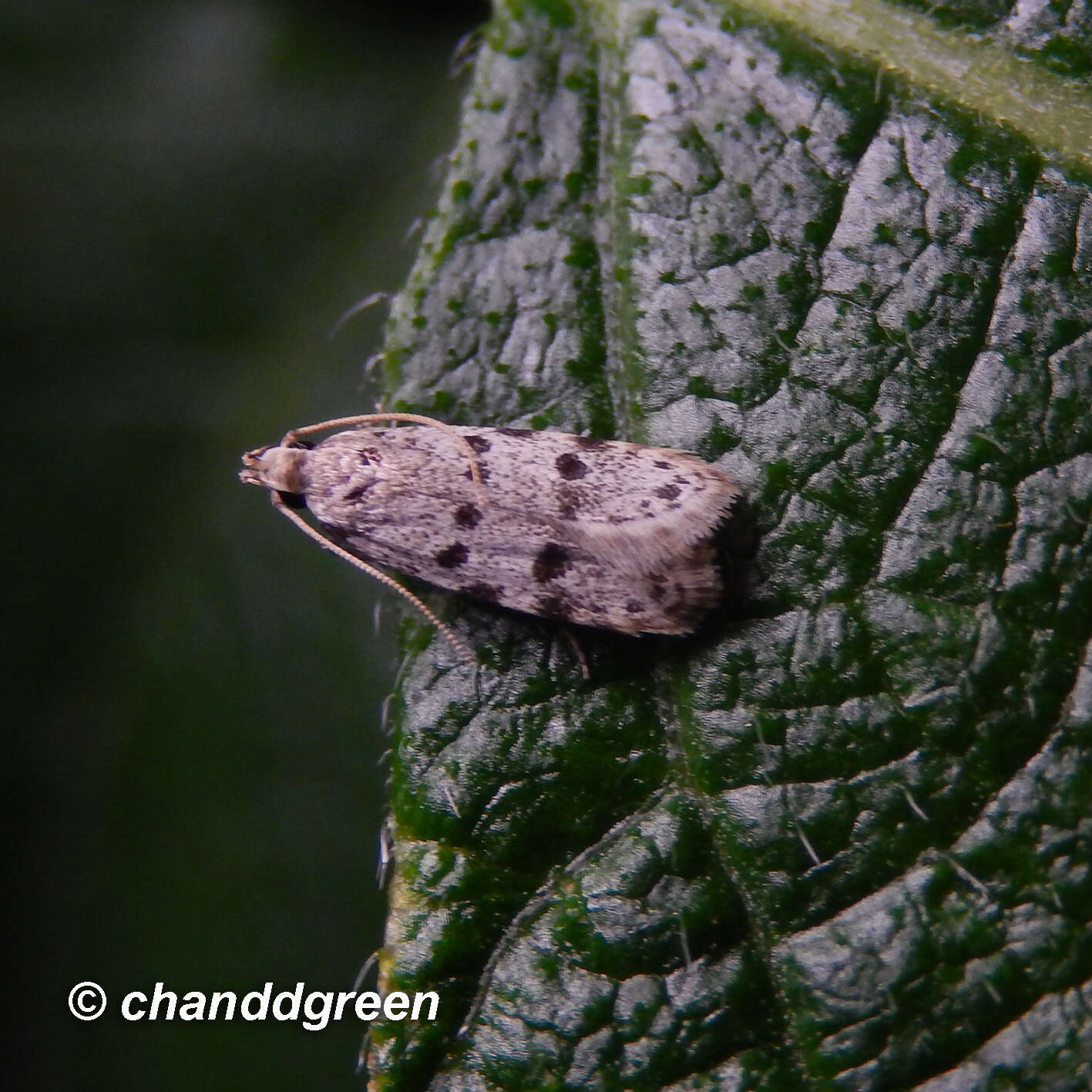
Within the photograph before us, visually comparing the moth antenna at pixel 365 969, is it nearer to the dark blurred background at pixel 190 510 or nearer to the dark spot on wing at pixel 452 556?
the dark blurred background at pixel 190 510

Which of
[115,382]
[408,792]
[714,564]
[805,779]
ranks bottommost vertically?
[408,792]

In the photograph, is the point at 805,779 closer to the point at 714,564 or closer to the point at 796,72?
the point at 714,564

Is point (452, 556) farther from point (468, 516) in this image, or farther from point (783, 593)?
point (783, 593)

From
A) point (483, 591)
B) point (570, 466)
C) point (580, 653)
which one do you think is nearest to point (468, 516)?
point (483, 591)

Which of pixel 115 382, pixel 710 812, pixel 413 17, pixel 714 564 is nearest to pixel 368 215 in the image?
pixel 413 17
